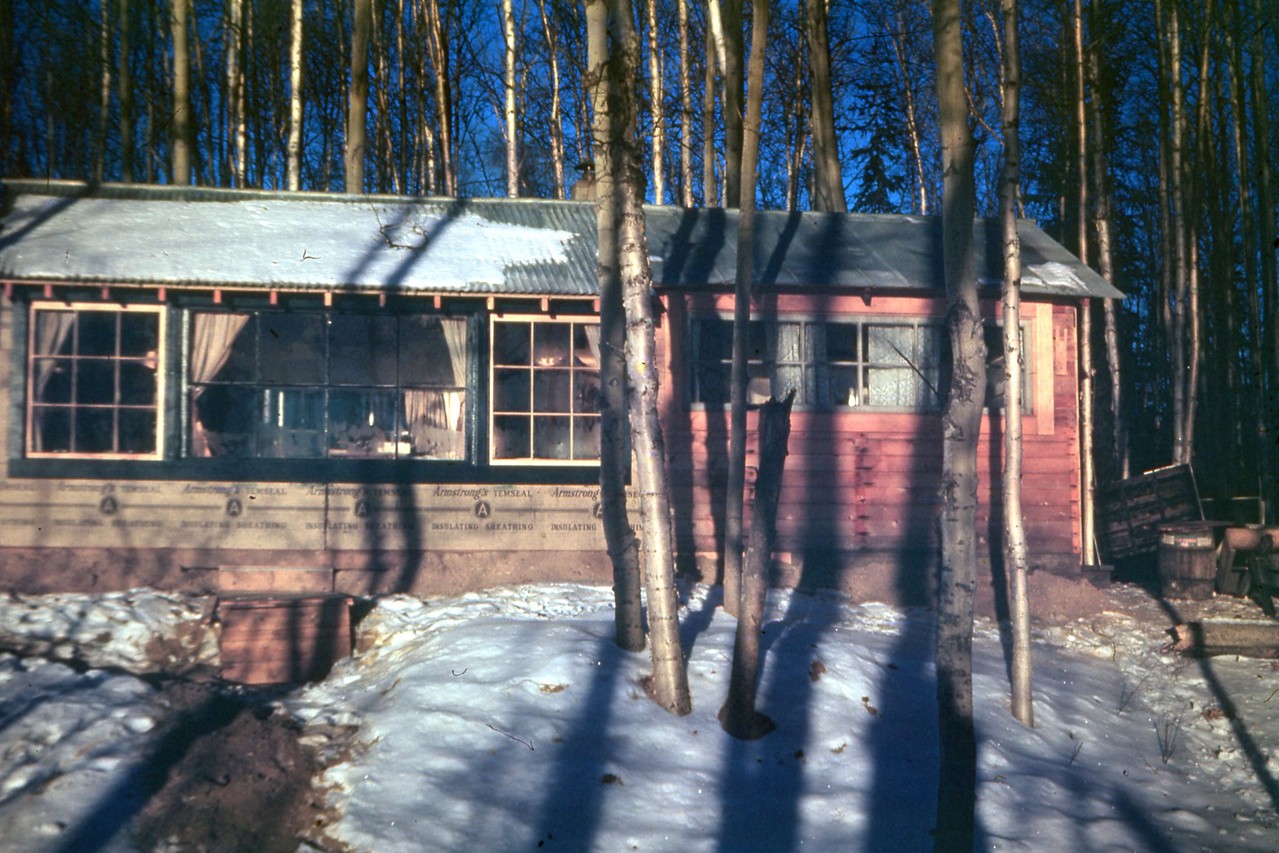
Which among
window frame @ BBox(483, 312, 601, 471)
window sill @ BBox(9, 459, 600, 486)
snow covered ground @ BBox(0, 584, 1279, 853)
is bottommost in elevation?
snow covered ground @ BBox(0, 584, 1279, 853)

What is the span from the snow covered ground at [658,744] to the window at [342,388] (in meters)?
1.95

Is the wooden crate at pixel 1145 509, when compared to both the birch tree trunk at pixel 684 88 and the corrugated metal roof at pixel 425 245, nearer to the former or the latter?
the corrugated metal roof at pixel 425 245

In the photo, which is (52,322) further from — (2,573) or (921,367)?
(921,367)

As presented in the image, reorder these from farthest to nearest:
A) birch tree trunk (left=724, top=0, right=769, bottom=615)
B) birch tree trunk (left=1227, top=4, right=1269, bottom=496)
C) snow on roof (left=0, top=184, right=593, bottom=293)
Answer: birch tree trunk (left=1227, top=4, right=1269, bottom=496), snow on roof (left=0, top=184, right=593, bottom=293), birch tree trunk (left=724, top=0, right=769, bottom=615)

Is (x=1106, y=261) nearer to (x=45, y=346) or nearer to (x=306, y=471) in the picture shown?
(x=306, y=471)

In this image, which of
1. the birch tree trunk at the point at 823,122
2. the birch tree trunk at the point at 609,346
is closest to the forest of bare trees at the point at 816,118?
the birch tree trunk at the point at 823,122

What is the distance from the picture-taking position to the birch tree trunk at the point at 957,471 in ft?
19.3

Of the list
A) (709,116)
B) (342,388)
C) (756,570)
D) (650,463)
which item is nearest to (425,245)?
(342,388)

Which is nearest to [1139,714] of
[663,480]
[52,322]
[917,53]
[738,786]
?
[738,786]

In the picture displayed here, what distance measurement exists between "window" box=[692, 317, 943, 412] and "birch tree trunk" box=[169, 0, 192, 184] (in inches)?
347

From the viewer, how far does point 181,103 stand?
15.4m

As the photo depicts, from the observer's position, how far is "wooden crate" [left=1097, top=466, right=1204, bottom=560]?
41.8ft

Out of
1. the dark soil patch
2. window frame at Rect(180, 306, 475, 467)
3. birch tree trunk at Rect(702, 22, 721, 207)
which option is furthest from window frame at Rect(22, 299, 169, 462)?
birch tree trunk at Rect(702, 22, 721, 207)

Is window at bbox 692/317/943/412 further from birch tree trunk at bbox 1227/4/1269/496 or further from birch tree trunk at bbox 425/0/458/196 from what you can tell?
birch tree trunk at bbox 425/0/458/196
